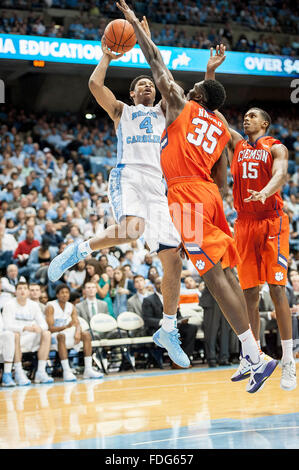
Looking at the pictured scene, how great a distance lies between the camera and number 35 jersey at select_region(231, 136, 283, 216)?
593 cm

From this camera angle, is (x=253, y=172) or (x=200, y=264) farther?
(x=253, y=172)

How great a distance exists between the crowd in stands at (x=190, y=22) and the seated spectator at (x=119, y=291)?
26.1 feet

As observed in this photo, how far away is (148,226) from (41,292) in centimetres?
545

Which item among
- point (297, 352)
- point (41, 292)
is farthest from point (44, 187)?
point (297, 352)

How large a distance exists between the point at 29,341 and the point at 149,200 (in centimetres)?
489

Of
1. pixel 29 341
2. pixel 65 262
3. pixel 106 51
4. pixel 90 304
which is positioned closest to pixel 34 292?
pixel 29 341

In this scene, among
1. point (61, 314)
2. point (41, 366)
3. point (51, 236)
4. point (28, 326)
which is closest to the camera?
point (41, 366)

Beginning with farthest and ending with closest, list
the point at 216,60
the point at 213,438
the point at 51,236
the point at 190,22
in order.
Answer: the point at 190,22, the point at 51,236, the point at 216,60, the point at 213,438

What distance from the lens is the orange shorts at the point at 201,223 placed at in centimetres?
486

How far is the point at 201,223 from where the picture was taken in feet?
16.1

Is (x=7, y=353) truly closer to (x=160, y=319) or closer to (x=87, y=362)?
(x=87, y=362)

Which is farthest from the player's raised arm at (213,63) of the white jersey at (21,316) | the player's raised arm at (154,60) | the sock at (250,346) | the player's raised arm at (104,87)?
the white jersey at (21,316)

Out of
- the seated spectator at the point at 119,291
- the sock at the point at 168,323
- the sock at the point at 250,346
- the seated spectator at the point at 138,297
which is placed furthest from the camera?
the seated spectator at the point at 119,291

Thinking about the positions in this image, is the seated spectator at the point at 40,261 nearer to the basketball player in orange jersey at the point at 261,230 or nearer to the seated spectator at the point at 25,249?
the seated spectator at the point at 25,249
